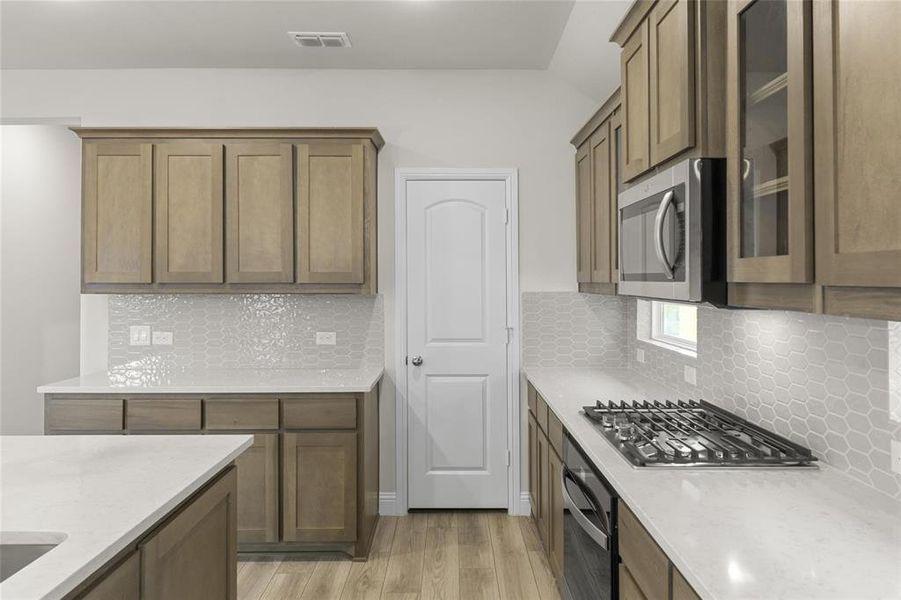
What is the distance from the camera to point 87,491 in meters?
1.38

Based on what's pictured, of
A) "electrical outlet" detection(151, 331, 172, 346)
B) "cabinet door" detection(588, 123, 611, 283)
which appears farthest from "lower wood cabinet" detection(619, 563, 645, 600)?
"electrical outlet" detection(151, 331, 172, 346)

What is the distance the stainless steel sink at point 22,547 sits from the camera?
114 cm

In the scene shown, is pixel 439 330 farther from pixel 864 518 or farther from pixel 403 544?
pixel 864 518

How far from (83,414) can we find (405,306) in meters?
1.88

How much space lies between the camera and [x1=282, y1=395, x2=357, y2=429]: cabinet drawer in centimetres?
304

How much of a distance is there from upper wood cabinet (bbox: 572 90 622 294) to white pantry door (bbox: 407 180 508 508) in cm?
52

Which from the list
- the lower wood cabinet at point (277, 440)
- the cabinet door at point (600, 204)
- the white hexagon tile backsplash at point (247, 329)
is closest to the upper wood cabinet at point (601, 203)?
the cabinet door at point (600, 204)

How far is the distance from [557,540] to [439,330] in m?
1.54

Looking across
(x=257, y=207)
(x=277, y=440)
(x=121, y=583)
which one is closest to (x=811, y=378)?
(x=121, y=583)

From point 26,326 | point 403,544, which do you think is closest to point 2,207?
point 26,326

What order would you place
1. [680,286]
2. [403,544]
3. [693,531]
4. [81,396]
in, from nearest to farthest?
[693,531]
[680,286]
[81,396]
[403,544]

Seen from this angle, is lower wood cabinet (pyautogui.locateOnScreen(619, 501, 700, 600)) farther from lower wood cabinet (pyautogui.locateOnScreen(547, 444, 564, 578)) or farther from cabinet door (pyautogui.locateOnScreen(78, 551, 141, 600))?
cabinet door (pyautogui.locateOnScreen(78, 551, 141, 600))

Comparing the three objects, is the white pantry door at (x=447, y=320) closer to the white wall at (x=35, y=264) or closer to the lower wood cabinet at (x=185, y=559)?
the lower wood cabinet at (x=185, y=559)

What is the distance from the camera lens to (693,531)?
1.22m
